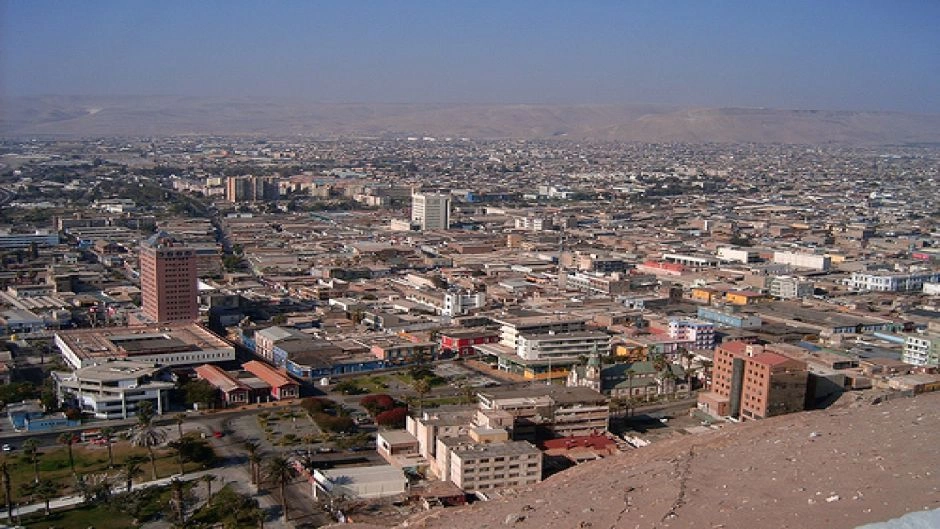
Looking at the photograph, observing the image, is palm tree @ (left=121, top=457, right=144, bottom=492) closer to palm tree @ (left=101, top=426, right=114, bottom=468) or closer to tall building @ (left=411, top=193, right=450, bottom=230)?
palm tree @ (left=101, top=426, right=114, bottom=468)

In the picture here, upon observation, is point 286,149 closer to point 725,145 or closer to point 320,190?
point 320,190

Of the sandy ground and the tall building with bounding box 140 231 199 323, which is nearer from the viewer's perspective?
the sandy ground

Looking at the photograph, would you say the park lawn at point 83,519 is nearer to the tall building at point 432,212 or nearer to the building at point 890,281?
the building at point 890,281

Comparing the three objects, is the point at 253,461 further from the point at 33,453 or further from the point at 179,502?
the point at 33,453

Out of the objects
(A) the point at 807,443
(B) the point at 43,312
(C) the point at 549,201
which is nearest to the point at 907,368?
(A) the point at 807,443

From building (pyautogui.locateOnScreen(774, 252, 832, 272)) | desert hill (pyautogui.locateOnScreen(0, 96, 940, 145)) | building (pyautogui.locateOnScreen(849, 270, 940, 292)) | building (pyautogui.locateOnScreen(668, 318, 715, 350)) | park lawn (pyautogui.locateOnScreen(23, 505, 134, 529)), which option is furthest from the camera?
desert hill (pyautogui.locateOnScreen(0, 96, 940, 145))

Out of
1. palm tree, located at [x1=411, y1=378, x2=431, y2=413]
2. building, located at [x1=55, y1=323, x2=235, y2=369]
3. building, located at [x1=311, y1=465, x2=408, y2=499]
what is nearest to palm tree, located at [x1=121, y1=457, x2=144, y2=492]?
building, located at [x1=311, y1=465, x2=408, y2=499]

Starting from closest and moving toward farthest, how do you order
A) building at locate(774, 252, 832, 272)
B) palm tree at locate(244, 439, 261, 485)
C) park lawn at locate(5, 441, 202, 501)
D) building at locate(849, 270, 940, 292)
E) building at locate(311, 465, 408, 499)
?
building at locate(311, 465, 408, 499)
palm tree at locate(244, 439, 261, 485)
park lawn at locate(5, 441, 202, 501)
building at locate(849, 270, 940, 292)
building at locate(774, 252, 832, 272)
